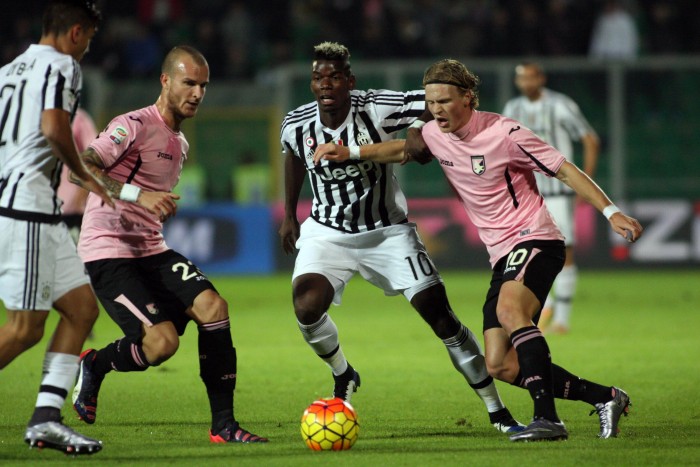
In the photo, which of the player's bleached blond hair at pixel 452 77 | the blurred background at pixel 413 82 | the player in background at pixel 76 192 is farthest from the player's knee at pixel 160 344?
the blurred background at pixel 413 82

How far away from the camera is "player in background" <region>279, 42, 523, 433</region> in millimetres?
6809

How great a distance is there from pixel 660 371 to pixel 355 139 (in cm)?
329

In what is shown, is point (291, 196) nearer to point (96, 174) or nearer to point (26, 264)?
point (96, 174)

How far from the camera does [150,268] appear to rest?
6.51 m

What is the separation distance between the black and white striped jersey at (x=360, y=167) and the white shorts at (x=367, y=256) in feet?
0.22

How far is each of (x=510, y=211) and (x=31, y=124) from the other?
2.60m

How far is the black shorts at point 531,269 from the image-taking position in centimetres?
614

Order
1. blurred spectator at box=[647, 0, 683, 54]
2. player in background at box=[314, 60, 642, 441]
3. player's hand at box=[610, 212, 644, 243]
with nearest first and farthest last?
player's hand at box=[610, 212, 644, 243] → player in background at box=[314, 60, 642, 441] → blurred spectator at box=[647, 0, 683, 54]

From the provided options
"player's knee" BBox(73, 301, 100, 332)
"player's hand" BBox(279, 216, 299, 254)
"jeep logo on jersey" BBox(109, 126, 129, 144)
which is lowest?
"player's knee" BBox(73, 301, 100, 332)

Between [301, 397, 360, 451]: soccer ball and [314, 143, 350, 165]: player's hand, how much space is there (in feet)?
4.75

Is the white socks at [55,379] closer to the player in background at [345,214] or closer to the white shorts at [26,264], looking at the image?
the white shorts at [26,264]

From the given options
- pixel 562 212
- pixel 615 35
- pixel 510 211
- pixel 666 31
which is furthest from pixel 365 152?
pixel 666 31

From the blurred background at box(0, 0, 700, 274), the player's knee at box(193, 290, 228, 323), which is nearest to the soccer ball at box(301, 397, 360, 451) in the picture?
the player's knee at box(193, 290, 228, 323)

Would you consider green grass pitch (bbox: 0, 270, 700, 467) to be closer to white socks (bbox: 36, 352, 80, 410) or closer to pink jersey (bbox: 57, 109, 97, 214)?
white socks (bbox: 36, 352, 80, 410)
